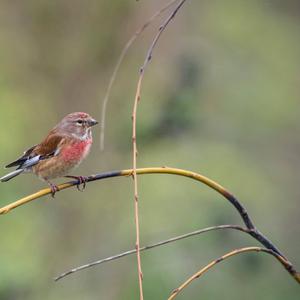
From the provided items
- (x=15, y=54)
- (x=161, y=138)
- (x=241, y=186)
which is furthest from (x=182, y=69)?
(x=15, y=54)

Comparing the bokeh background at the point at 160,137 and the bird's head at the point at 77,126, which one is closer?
the bird's head at the point at 77,126

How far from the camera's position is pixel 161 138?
6.85 meters

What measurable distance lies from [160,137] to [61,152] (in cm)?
206

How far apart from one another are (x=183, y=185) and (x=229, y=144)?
46.5 inches

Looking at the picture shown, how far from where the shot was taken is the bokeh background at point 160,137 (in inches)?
266

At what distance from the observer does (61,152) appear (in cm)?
486

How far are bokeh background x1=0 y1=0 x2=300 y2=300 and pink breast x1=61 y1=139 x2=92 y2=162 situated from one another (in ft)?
5.13

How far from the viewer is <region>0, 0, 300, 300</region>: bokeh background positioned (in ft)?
22.2

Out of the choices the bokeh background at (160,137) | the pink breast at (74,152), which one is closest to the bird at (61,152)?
the pink breast at (74,152)

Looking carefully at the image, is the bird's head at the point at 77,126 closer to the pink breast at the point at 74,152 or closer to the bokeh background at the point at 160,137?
the pink breast at the point at 74,152

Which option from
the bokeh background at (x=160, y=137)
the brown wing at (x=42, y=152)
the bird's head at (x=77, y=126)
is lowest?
the bokeh background at (x=160, y=137)

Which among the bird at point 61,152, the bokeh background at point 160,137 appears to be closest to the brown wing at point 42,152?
the bird at point 61,152

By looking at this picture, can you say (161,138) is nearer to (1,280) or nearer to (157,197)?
(157,197)

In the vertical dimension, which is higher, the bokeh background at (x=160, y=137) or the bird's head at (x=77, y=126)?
the bird's head at (x=77, y=126)
